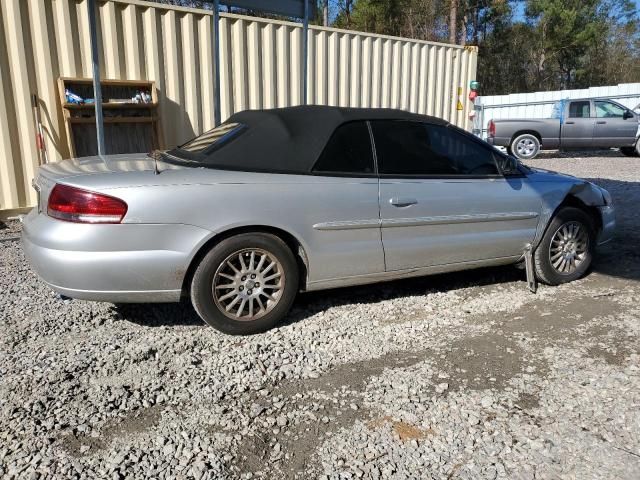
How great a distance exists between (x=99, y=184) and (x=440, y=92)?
30.6 ft

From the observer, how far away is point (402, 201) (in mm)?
4133

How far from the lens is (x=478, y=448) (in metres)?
2.58

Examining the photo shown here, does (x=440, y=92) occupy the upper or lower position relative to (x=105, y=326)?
upper

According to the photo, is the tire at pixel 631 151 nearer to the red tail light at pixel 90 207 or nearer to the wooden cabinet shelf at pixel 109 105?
the wooden cabinet shelf at pixel 109 105

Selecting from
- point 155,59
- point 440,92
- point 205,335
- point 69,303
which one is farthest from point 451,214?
point 440,92

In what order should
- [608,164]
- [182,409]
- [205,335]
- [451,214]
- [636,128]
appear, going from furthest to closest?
[636,128], [608,164], [451,214], [205,335], [182,409]

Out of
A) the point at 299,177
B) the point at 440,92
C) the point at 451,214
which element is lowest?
the point at 451,214

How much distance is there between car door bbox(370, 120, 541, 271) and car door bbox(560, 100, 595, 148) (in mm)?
13985

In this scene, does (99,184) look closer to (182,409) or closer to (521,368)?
(182,409)

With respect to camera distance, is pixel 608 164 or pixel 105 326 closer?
pixel 105 326


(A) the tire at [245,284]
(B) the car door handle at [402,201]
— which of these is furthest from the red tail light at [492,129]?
(A) the tire at [245,284]

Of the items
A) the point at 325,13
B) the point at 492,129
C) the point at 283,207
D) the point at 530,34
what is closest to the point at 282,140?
the point at 283,207

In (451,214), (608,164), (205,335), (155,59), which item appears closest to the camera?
(205,335)

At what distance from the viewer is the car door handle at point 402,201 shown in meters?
4.10
